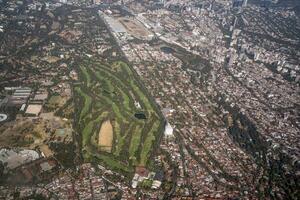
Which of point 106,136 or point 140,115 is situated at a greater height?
point 140,115

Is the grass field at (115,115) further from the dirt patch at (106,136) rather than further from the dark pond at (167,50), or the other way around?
the dark pond at (167,50)

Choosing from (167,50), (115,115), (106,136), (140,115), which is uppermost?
(167,50)

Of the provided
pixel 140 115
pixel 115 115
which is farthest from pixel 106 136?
pixel 140 115

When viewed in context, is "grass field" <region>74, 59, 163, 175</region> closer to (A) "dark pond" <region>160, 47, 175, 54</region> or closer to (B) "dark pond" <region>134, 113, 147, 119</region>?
(B) "dark pond" <region>134, 113, 147, 119</region>

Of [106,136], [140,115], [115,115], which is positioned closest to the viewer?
[106,136]

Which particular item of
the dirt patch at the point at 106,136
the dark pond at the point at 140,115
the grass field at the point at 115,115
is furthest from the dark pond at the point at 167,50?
the dirt patch at the point at 106,136

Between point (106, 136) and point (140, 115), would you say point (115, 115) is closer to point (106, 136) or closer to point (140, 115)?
point (140, 115)

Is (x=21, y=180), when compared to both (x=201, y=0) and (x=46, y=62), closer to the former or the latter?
(x=46, y=62)
